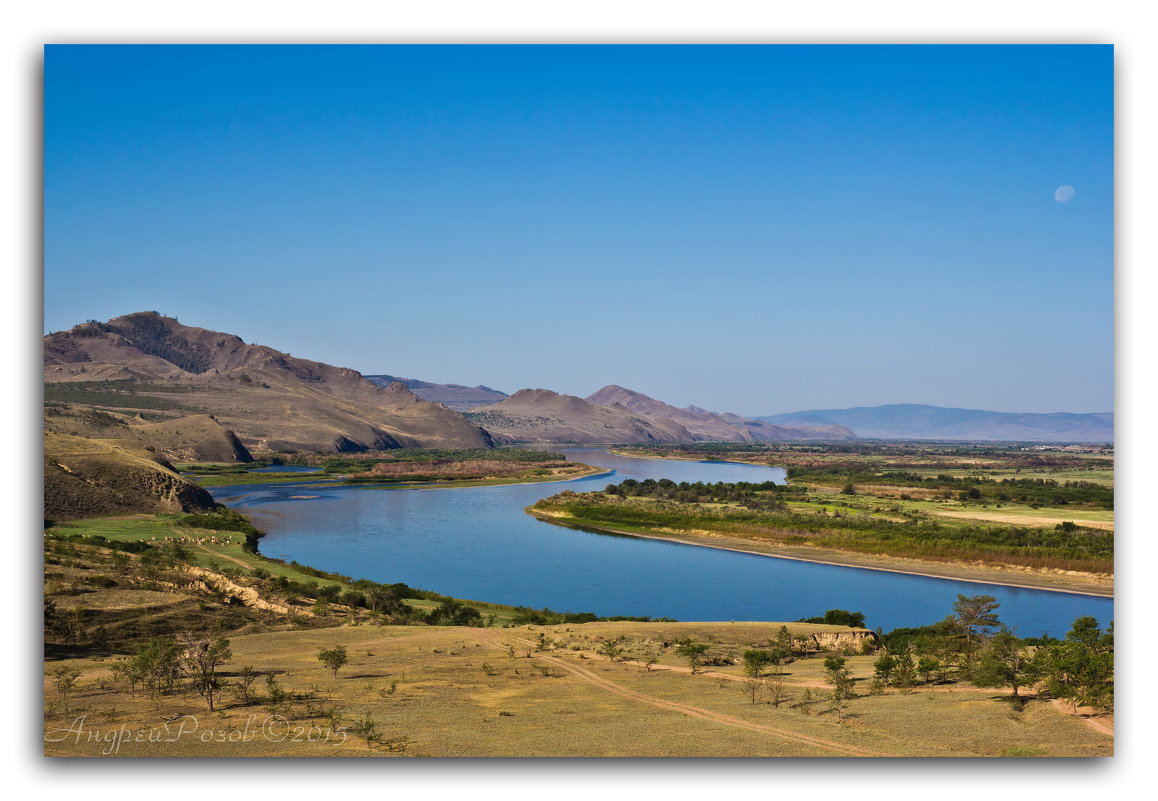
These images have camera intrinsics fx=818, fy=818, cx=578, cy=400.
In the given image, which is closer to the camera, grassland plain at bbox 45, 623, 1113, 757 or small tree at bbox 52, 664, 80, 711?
grassland plain at bbox 45, 623, 1113, 757

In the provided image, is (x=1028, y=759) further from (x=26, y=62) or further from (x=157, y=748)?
(x=26, y=62)

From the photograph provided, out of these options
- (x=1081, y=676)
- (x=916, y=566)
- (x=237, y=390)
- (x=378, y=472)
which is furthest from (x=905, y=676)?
(x=237, y=390)

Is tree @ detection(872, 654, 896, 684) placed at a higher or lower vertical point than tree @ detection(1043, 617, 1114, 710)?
lower

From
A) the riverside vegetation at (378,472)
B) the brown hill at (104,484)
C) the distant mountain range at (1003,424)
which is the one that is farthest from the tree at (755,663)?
the riverside vegetation at (378,472)

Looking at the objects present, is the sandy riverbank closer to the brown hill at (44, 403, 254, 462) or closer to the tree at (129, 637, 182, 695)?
the tree at (129, 637, 182, 695)

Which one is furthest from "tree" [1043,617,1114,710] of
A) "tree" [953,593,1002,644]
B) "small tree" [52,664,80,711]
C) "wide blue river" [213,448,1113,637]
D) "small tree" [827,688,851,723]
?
"wide blue river" [213,448,1113,637]

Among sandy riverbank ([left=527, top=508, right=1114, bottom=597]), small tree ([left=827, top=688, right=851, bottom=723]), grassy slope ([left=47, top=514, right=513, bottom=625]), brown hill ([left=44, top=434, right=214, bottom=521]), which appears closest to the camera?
small tree ([left=827, top=688, right=851, bottom=723])

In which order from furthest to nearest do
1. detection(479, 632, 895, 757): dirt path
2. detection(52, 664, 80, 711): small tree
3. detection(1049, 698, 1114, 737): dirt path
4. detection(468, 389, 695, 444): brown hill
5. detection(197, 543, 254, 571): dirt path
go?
detection(468, 389, 695, 444): brown hill < detection(197, 543, 254, 571): dirt path < detection(52, 664, 80, 711): small tree < detection(1049, 698, 1114, 737): dirt path < detection(479, 632, 895, 757): dirt path
